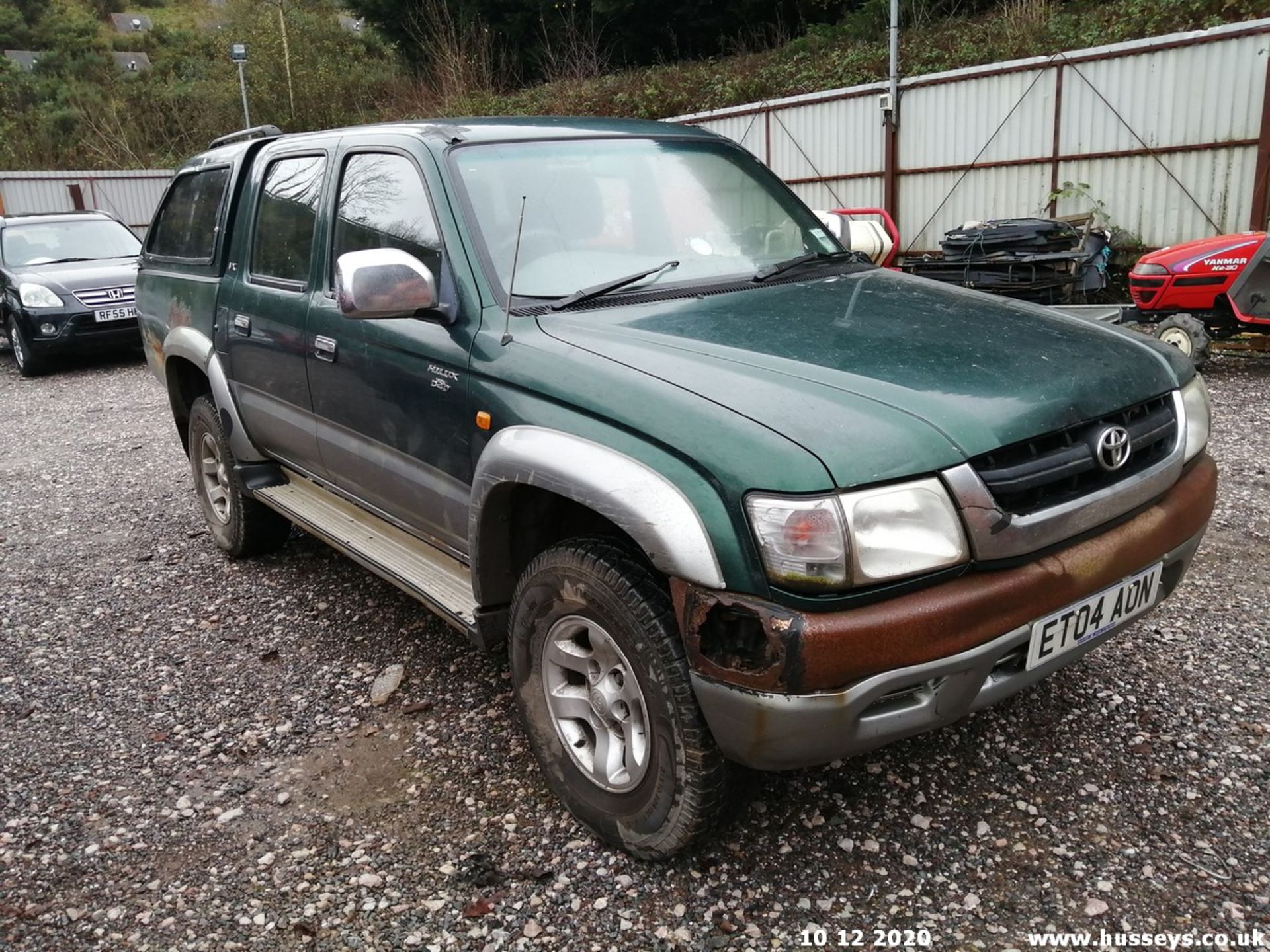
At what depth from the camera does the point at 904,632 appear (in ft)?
6.63

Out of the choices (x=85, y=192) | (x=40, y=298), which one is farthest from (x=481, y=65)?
(x=40, y=298)

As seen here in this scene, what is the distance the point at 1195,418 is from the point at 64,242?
40.3ft

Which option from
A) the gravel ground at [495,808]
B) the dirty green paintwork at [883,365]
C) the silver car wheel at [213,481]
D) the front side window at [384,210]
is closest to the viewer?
the dirty green paintwork at [883,365]

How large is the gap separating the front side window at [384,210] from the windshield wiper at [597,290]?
1.36 ft

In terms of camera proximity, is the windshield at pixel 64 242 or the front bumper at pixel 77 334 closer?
the front bumper at pixel 77 334

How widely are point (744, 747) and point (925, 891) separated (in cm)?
69

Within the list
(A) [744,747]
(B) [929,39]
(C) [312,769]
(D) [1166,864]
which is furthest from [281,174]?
(B) [929,39]

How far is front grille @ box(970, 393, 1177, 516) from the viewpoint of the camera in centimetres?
214

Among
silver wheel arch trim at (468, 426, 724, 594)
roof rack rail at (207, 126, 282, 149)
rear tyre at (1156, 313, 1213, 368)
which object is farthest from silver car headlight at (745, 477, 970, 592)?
rear tyre at (1156, 313, 1213, 368)

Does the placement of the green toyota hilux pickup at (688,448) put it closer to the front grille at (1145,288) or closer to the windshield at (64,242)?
the front grille at (1145,288)

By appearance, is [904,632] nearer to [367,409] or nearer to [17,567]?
[367,409]

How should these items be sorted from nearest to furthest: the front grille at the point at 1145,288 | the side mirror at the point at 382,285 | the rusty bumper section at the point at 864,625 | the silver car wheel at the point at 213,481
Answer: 1. the rusty bumper section at the point at 864,625
2. the side mirror at the point at 382,285
3. the silver car wheel at the point at 213,481
4. the front grille at the point at 1145,288

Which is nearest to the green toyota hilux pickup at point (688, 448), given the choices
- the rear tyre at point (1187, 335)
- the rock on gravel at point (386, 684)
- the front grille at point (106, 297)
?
the rock on gravel at point (386, 684)

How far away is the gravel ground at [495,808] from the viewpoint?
234 cm
